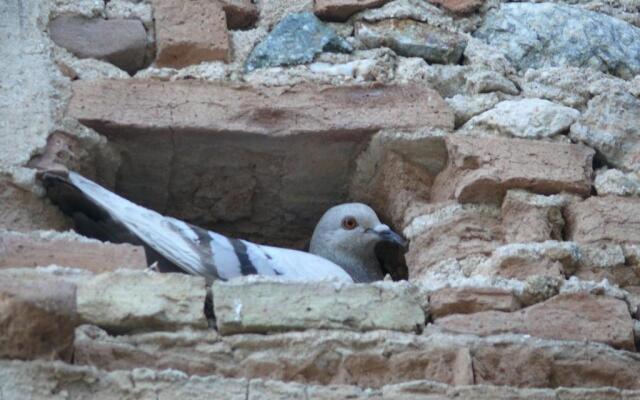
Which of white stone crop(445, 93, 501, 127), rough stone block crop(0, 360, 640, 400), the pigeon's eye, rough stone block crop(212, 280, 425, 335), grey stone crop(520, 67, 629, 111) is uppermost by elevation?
grey stone crop(520, 67, 629, 111)

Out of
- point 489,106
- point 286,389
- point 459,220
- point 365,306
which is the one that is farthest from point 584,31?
point 286,389

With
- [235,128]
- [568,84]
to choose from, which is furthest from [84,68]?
[568,84]

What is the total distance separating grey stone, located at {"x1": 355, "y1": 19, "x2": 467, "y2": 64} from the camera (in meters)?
4.38

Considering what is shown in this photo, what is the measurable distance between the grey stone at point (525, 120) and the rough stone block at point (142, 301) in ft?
3.48

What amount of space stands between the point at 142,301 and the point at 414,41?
4.66 ft

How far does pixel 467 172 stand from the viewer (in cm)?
400

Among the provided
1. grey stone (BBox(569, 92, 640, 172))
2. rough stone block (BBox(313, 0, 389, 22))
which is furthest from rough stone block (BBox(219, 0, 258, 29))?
grey stone (BBox(569, 92, 640, 172))

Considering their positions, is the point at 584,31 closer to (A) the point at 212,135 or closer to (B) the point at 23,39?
(A) the point at 212,135

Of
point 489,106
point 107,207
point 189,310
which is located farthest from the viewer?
point 489,106

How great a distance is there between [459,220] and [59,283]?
1156 millimetres

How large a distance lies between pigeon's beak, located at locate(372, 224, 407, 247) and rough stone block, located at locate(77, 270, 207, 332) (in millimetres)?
1183

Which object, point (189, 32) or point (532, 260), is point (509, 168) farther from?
point (189, 32)

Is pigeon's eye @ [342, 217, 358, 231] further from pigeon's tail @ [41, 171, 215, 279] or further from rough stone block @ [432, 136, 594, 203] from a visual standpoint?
pigeon's tail @ [41, 171, 215, 279]

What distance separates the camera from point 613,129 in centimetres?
414
